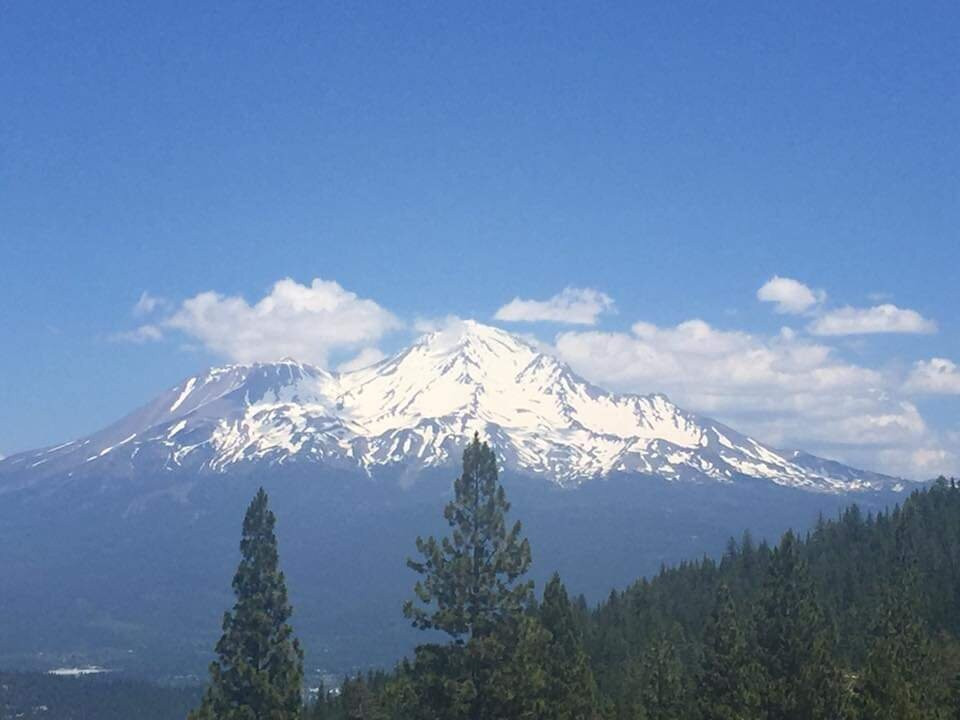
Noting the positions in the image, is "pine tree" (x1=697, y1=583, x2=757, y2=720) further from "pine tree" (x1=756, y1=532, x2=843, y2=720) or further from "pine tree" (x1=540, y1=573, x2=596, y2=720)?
"pine tree" (x1=540, y1=573, x2=596, y2=720)

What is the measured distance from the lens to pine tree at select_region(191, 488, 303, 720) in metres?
54.9

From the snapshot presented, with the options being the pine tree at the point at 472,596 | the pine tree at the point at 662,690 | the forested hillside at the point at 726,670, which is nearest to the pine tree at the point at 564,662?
the forested hillside at the point at 726,670

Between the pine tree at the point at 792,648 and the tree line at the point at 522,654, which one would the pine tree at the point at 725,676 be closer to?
the tree line at the point at 522,654

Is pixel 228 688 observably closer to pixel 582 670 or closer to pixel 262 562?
pixel 262 562

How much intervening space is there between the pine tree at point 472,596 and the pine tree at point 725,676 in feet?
49.7

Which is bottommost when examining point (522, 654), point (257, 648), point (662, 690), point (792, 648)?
point (662, 690)

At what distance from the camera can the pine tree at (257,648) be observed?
54875mm

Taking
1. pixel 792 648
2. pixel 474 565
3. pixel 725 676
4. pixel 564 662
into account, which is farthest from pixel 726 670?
pixel 474 565

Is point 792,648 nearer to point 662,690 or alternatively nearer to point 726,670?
point 726,670

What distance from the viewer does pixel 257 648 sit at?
2203 inches

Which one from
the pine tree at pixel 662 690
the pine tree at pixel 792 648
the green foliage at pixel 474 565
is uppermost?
the green foliage at pixel 474 565

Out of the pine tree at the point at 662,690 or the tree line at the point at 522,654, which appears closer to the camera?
the tree line at the point at 522,654

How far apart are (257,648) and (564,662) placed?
18263 mm

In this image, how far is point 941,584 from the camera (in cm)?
14212
